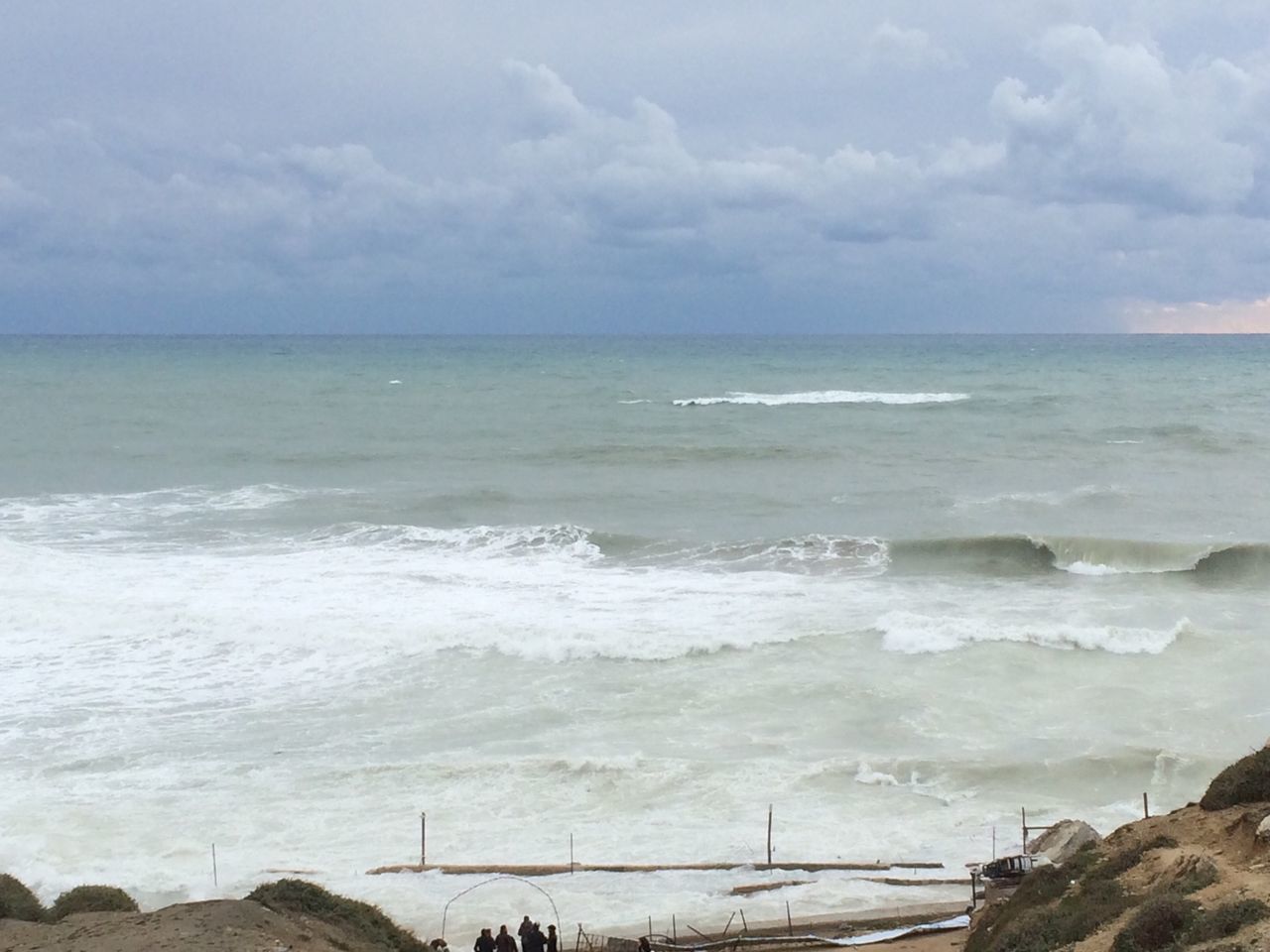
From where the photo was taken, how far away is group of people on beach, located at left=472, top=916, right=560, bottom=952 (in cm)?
1181

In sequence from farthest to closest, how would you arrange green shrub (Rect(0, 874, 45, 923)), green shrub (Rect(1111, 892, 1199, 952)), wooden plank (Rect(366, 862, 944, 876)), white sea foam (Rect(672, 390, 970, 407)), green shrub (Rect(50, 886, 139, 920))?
white sea foam (Rect(672, 390, 970, 407)), wooden plank (Rect(366, 862, 944, 876)), green shrub (Rect(50, 886, 139, 920)), green shrub (Rect(0, 874, 45, 923)), green shrub (Rect(1111, 892, 1199, 952))

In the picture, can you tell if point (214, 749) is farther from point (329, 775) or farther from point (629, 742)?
point (629, 742)

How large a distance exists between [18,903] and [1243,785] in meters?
12.5

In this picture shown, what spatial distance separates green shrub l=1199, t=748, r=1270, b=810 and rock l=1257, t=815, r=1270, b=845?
1119mm

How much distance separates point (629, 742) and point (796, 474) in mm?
27463

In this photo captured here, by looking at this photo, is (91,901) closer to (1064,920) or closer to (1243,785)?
(1064,920)

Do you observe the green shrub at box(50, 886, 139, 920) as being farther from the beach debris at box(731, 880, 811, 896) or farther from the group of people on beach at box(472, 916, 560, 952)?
the beach debris at box(731, 880, 811, 896)

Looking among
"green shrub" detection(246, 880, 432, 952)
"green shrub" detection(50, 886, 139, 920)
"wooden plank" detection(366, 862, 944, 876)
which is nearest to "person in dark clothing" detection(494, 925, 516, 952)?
"green shrub" detection(246, 880, 432, 952)

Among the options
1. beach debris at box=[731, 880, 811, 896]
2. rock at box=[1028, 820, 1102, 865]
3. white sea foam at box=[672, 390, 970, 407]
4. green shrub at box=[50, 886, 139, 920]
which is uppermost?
white sea foam at box=[672, 390, 970, 407]

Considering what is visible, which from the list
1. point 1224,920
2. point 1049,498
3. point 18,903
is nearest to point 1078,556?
point 1049,498

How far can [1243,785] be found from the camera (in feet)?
38.2

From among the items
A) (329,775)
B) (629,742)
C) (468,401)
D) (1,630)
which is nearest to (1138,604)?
(629,742)

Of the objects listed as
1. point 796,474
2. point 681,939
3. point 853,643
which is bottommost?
point 681,939

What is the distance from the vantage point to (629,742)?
712 inches
